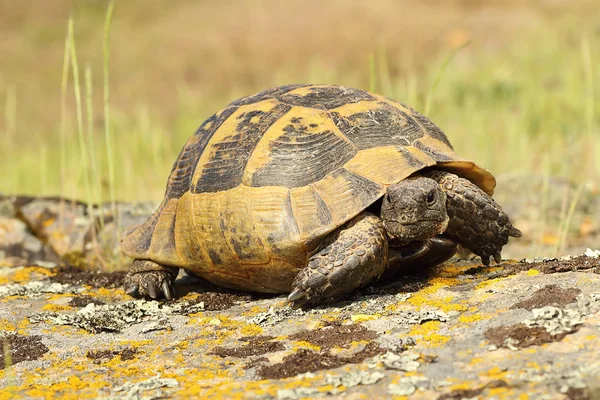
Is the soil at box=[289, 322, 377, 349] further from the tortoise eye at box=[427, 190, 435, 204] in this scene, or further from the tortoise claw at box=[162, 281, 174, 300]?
the tortoise claw at box=[162, 281, 174, 300]

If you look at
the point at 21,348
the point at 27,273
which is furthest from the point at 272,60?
the point at 21,348

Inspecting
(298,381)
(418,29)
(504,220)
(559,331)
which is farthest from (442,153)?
(418,29)

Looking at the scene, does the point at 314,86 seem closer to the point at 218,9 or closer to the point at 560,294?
the point at 560,294

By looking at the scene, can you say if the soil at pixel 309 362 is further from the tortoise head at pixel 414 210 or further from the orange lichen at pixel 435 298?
the tortoise head at pixel 414 210

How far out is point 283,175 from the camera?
3.85 m

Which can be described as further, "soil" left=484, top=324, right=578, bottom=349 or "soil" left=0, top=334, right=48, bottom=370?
"soil" left=0, top=334, right=48, bottom=370

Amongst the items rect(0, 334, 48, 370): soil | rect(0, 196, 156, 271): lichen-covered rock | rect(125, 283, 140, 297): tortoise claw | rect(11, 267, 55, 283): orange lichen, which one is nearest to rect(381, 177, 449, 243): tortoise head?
rect(125, 283, 140, 297): tortoise claw

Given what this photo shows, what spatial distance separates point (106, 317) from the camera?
12.8 ft

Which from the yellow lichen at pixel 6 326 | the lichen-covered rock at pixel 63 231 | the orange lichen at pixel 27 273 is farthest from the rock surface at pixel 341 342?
the lichen-covered rock at pixel 63 231

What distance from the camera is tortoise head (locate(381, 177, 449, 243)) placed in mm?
3568

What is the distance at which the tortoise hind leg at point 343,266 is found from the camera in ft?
11.4

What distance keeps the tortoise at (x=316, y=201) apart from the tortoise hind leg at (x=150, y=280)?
0.4 inches

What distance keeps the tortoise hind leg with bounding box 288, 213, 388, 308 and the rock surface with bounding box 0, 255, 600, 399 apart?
4.9 inches

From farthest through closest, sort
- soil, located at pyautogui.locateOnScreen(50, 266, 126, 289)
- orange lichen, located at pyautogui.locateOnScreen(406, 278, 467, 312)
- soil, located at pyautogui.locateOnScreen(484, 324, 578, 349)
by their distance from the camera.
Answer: soil, located at pyautogui.locateOnScreen(50, 266, 126, 289) → orange lichen, located at pyautogui.locateOnScreen(406, 278, 467, 312) → soil, located at pyautogui.locateOnScreen(484, 324, 578, 349)
